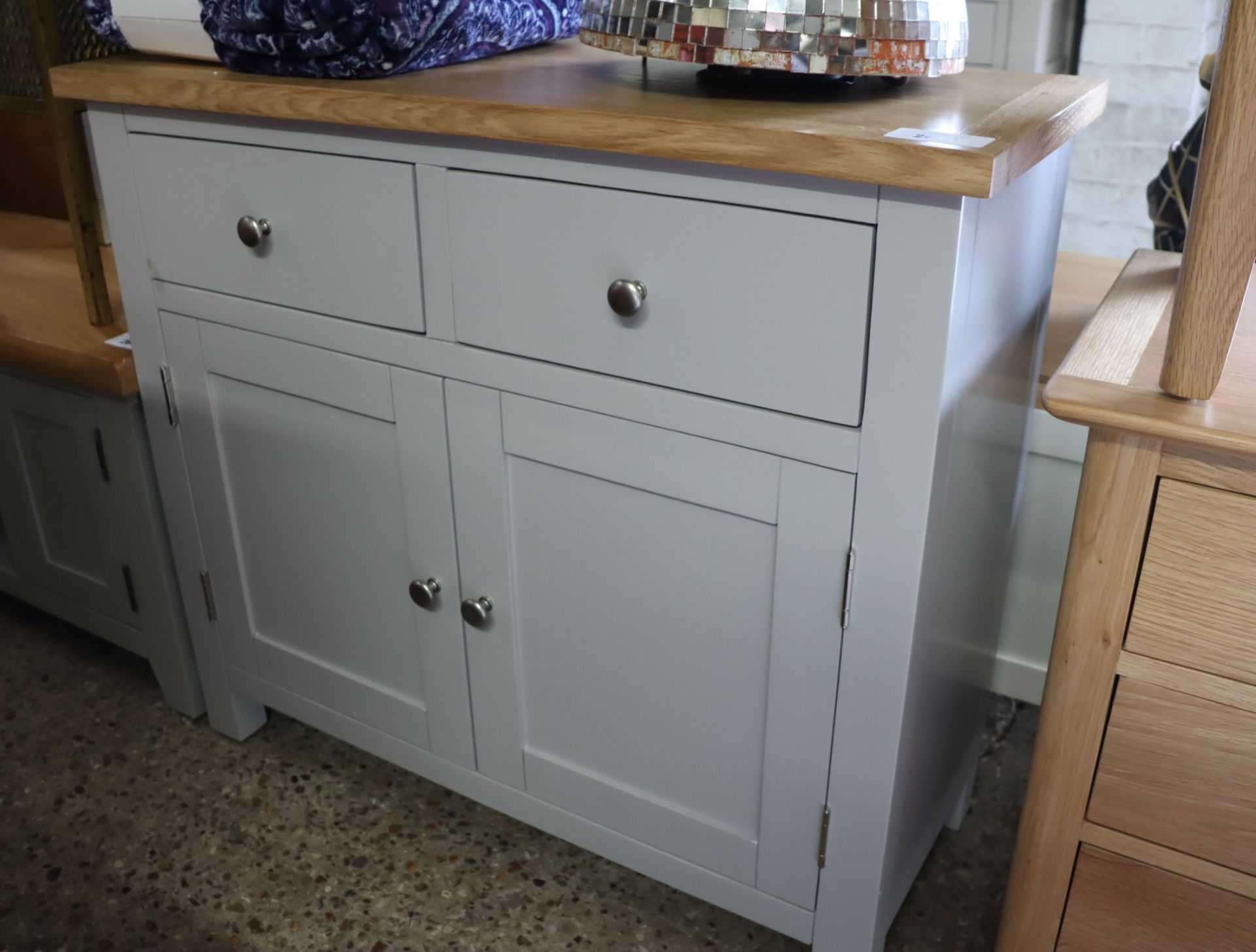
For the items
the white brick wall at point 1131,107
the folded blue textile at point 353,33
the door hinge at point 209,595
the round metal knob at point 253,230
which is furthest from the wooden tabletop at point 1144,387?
the door hinge at point 209,595

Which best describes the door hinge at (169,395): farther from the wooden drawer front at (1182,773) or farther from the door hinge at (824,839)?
the wooden drawer front at (1182,773)

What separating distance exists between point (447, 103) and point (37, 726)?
3.54 feet

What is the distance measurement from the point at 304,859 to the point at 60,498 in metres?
0.58

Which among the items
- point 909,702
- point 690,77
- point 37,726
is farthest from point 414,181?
point 37,726

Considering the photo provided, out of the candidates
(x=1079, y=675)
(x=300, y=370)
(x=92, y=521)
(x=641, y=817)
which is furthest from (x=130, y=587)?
(x=1079, y=675)

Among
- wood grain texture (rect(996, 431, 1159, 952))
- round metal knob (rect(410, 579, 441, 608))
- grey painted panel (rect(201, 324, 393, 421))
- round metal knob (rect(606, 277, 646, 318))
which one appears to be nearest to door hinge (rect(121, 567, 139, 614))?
grey painted panel (rect(201, 324, 393, 421))

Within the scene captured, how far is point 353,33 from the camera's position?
3.00ft

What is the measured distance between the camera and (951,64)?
846 millimetres

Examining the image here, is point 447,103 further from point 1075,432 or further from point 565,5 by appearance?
point 1075,432

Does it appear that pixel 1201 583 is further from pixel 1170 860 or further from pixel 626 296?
pixel 626 296

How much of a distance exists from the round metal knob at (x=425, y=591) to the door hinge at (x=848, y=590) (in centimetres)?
42

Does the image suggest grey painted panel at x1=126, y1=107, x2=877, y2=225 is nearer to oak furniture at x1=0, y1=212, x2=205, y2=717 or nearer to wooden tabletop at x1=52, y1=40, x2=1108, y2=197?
wooden tabletop at x1=52, y1=40, x2=1108, y2=197

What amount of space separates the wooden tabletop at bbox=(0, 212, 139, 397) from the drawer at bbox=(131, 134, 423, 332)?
0.59 feet

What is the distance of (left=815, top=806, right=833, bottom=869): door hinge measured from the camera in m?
0.95
